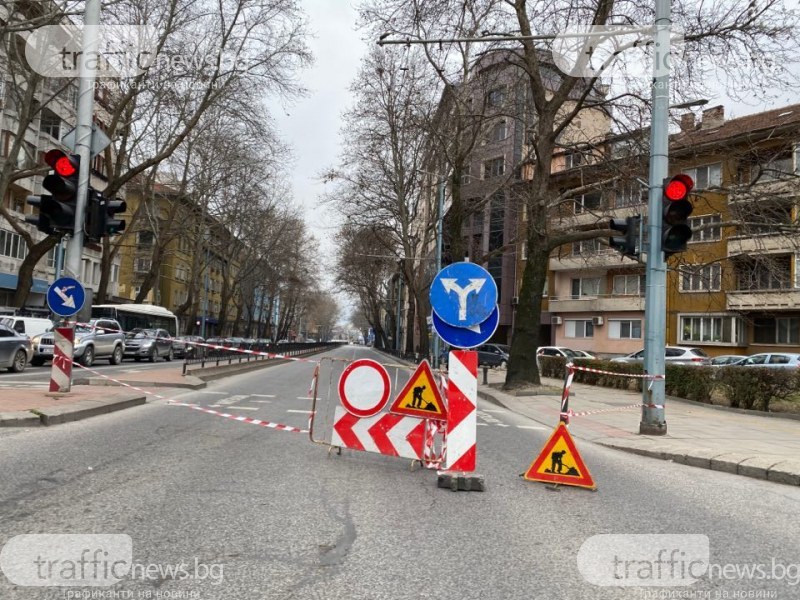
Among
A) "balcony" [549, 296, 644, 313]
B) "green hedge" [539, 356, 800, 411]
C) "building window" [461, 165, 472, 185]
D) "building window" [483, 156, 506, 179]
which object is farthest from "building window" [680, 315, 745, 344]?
"green hedge" [539, 356, 800, 411]

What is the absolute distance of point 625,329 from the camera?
4462 cm

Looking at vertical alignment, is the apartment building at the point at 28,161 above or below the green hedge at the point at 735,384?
above

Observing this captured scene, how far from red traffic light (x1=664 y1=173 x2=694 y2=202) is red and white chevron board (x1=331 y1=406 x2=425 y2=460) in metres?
5.72

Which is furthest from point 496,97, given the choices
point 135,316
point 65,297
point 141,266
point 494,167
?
point 141,266

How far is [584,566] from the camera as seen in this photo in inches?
161

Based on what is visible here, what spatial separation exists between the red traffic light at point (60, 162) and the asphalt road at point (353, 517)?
4.28 meters

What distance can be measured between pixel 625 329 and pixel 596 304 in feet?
8.80

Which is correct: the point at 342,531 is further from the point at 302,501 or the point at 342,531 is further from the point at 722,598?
the point at 722,598

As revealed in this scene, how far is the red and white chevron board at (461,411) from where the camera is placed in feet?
20.2

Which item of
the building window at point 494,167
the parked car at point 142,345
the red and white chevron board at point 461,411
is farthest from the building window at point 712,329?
the red and white chevron board at point 461,411

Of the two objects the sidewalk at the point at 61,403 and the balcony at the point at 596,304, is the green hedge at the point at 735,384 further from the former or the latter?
the balcony at the point at 596,304

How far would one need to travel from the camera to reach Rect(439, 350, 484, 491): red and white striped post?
6160 millimetres

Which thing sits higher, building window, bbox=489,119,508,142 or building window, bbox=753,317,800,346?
building window, bbox=489,119,508,142

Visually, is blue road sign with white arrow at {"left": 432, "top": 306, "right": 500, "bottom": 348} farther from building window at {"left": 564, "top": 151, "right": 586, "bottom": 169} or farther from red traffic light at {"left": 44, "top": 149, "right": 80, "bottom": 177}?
building window at {"left": 564, "top": 151, "right": 586, "bottom": 169}
